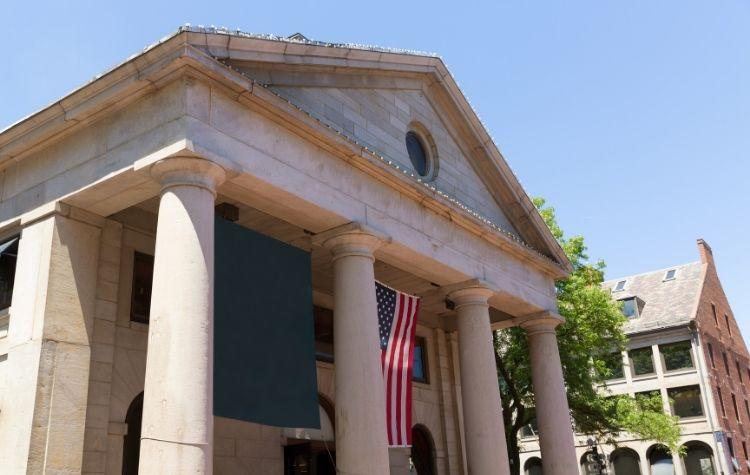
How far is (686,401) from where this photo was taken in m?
44.6

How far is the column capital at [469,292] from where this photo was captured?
15.9m

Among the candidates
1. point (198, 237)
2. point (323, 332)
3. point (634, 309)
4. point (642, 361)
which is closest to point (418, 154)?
point (323, 332)

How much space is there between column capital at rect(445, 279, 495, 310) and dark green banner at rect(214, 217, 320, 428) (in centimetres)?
459

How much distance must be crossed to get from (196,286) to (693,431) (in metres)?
41.3

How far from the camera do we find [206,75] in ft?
34.0

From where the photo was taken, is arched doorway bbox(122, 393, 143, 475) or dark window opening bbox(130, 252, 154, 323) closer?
arched doorway bbox(122, 393, 143, 475)

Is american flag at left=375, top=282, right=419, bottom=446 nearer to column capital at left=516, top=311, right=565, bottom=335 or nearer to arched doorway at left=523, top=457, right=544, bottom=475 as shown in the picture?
column capital at left=516, top=311, right=565, bottom=335

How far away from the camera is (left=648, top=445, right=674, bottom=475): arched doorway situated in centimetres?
4428

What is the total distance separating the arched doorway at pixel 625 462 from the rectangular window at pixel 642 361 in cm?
489

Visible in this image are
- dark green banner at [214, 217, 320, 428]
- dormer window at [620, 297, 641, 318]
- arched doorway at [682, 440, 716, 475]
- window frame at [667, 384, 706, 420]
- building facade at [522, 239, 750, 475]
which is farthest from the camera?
dormer window at [620, 297, 641, 318]

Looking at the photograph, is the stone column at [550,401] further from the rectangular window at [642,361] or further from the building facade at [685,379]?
the rectangular window at [642,361]

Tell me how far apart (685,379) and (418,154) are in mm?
34825

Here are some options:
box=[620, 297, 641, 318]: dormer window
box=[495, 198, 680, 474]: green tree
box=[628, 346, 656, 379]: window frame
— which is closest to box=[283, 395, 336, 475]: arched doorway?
box=[495, 198, 680, 474]: green tree

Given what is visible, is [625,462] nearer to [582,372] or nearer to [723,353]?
[723,353]
